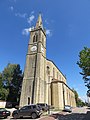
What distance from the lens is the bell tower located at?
38844mm

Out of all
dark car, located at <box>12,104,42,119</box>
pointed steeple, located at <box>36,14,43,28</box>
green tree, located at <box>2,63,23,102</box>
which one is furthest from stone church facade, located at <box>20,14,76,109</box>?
dark car, located at <box>12,104,42,119</box>

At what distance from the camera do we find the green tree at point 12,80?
164ft

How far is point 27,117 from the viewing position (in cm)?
1975

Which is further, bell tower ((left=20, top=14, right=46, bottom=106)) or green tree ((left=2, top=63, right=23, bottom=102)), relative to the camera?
green tree ((left=2, top=63, right=23, bottom=102))

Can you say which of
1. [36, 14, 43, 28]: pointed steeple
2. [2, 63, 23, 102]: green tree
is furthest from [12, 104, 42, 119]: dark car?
[36, 14, 43, 28]: pointed steeple

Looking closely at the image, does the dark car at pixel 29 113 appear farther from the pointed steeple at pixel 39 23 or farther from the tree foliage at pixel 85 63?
the pointed steeple at pixel 39 23

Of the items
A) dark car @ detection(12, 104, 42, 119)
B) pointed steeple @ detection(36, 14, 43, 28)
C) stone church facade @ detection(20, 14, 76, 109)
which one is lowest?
dark car @ detection(12, 104, 42, 119)

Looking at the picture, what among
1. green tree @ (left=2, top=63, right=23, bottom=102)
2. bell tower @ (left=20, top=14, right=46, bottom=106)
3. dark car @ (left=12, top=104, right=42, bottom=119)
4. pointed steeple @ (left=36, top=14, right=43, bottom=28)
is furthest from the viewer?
pointed steeple @ (left=36, top=14, right=43, bottom=28)

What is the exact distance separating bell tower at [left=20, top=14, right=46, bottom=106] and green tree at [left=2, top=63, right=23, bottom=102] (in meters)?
10.7

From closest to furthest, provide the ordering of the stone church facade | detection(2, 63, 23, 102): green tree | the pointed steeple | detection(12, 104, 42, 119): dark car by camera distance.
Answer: detection(12, 104, 42, 119): dark car → the stone church facade → detection(2, 63, 23, 102): green tree → the pointed steeple

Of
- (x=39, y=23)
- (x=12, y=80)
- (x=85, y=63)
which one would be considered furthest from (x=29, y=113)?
(x=39, y=23)

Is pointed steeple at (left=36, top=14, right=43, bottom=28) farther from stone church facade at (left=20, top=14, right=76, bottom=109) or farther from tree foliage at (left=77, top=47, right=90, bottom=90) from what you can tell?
tree foliage at (left=77, top=47, right=90, bottom=90)

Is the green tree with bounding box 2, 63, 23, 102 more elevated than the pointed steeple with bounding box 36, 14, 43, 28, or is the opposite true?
the pointed steeple with bounding box 36, 14, 43, 28

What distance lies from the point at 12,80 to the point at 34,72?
13311mm
